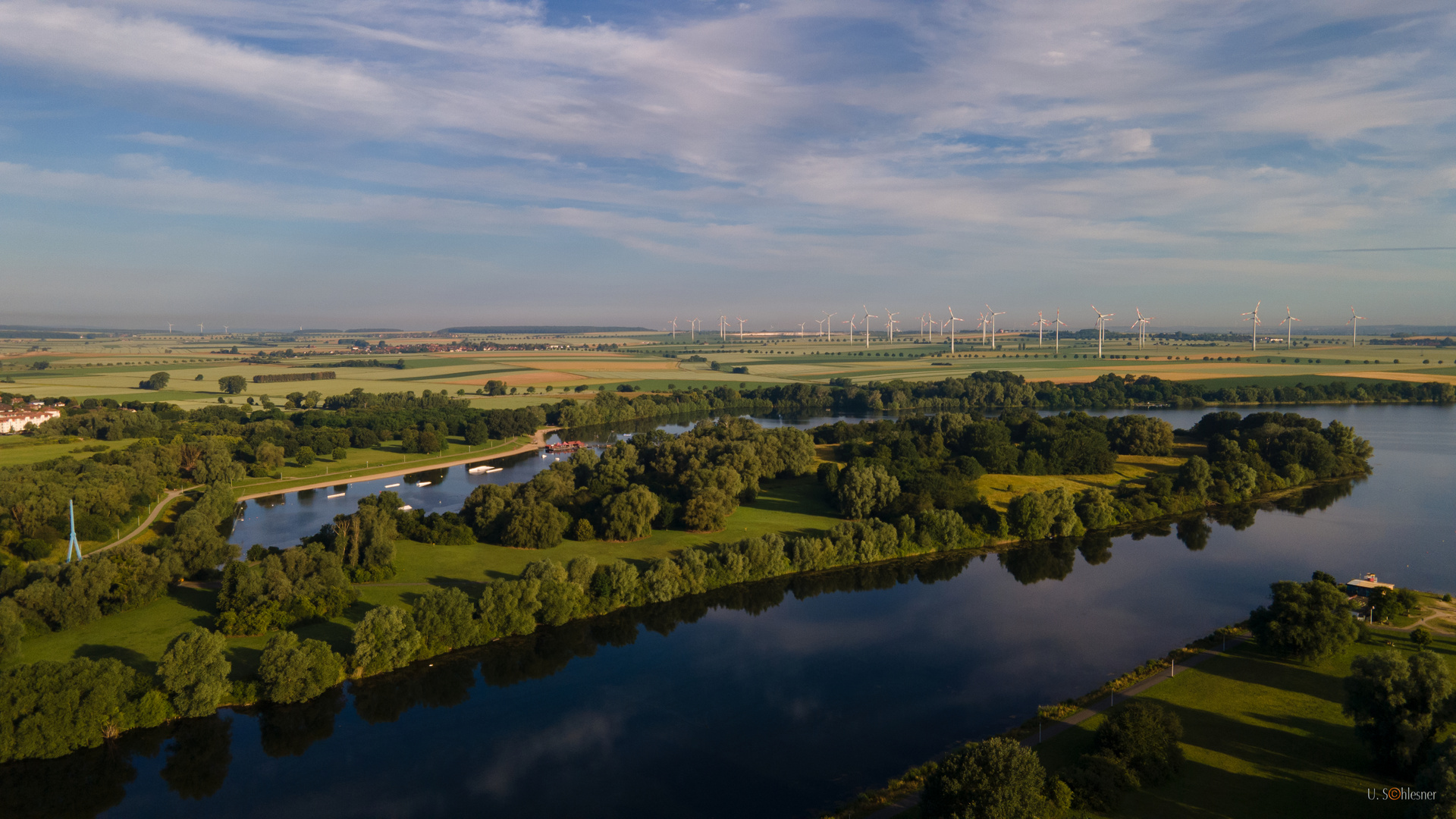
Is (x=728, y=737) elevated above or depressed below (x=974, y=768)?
below

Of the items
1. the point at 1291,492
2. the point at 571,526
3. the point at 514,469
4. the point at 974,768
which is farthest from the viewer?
the point at 514,469

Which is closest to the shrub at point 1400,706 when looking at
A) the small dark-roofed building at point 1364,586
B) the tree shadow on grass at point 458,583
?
the small dark-roofed building at point 1364,586

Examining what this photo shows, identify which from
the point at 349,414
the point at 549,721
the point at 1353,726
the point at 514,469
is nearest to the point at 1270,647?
the point at 1353,726

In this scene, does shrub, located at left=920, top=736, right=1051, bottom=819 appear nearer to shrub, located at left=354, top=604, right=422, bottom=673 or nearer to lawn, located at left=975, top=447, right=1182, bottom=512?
shrub, located at left=354, top=604, right=422, bottom=673

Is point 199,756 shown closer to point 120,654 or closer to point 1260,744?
point 120,654

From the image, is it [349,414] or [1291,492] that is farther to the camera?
[349,414]

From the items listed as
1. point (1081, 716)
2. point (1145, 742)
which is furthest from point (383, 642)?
point (1145, 742)

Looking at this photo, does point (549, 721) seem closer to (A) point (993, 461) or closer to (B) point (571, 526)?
(B) point (571, 526)
